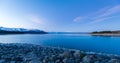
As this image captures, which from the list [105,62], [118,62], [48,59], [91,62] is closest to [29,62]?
[48,59]

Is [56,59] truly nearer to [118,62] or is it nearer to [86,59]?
[86,59]

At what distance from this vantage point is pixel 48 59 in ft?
39.2

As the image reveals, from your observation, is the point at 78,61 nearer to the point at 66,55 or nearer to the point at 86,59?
the point at 86,59

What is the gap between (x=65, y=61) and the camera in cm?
1108

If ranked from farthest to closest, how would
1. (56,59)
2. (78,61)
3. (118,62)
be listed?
(56,59)
(78,61)
(118,62)

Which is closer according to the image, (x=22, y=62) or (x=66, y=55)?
(x=22, y=62)

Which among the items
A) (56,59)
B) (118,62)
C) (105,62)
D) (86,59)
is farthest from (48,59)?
(118,62)

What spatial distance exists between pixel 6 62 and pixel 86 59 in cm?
529

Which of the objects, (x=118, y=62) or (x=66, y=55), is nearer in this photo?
(x=118, y=62)

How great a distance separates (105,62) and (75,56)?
2.27m

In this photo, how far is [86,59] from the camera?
1109cm

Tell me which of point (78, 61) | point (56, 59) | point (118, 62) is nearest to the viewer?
point (118, 62)

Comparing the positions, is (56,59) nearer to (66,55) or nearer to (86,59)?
(66,55)

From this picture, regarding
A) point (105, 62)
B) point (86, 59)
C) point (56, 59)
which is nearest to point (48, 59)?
point (56, 59)
